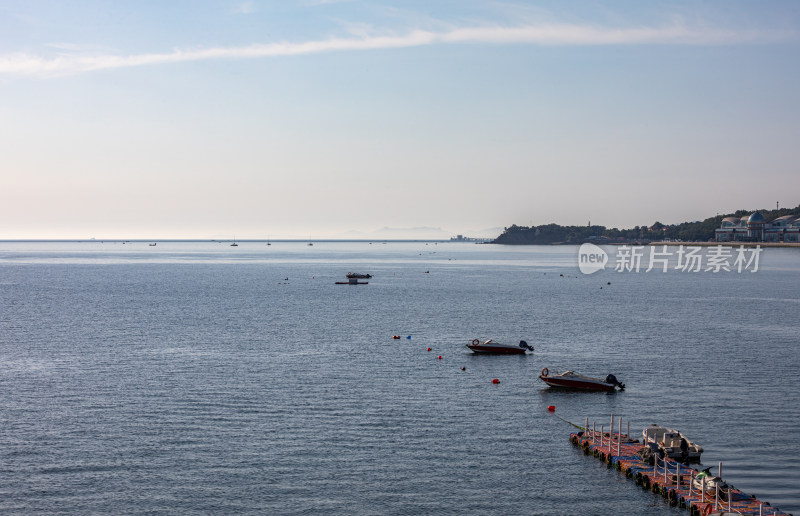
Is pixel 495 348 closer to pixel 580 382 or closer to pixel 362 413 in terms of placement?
pixel 580 382

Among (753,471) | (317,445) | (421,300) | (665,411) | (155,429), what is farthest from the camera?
(421,300)

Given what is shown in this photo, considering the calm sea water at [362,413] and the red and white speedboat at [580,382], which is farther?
the red and white speedboat at [580,382]

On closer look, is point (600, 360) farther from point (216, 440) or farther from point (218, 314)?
point (218, 314)

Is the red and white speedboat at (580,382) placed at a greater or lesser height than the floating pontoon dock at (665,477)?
greater

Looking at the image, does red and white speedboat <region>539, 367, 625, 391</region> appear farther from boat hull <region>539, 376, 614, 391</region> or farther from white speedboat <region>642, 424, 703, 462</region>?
white speedboat <region>642, 424, 703, 462</region>

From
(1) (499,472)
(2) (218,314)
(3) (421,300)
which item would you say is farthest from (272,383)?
(3) (421,300)

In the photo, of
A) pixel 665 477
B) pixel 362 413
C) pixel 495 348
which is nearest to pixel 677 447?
pixel 665 477

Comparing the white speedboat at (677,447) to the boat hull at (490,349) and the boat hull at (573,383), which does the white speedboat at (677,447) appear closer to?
the boat hull at (573,383)

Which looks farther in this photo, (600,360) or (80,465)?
(600,360)

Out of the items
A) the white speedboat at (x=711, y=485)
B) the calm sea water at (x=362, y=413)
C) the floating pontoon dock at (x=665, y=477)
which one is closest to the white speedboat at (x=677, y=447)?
the floating pontoon dock at (x=665, y=477)
